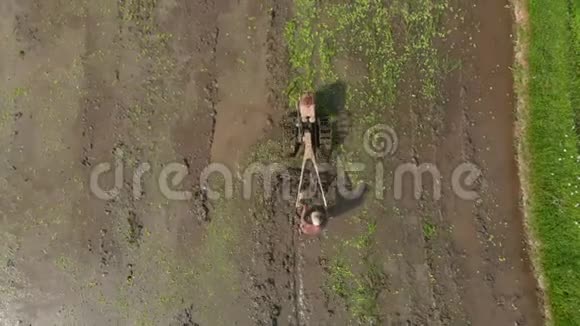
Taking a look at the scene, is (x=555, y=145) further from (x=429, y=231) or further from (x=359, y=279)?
(x=359, y=279)

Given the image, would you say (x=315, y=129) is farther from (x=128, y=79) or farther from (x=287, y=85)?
(x=128, y=79)

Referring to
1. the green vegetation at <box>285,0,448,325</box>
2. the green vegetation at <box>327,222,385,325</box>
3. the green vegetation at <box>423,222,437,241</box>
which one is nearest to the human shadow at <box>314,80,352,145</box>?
the green vegetation at <box>285,0,448,325</box>

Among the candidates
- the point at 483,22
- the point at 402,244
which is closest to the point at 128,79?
the point at 402,244

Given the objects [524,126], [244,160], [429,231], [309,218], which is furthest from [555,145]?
[244,160]

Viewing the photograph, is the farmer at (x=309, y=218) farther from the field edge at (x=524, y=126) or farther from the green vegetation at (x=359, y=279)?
the field edge at (x=524, y=126)

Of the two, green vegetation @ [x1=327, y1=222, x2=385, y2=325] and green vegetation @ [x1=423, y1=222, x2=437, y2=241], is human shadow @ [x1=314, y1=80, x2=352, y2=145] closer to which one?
green vegetation @ [x1=327, y1=222, x2=385, y2=325]
